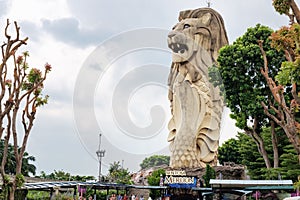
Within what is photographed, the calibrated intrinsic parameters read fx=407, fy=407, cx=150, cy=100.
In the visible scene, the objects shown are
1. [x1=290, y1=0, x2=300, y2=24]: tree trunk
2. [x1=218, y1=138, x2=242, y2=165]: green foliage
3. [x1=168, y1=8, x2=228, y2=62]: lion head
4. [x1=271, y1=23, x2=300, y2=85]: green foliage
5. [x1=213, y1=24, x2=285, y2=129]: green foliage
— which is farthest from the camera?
[x1=168, y1=8, x2=228, y2=62]: lion head

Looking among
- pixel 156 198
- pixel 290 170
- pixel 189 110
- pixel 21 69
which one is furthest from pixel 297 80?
pixel 189 110

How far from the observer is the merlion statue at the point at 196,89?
3541 centimetres

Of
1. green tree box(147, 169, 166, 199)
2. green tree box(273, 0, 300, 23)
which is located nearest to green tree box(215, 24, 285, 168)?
green tree box(273, 0, 300, 23)

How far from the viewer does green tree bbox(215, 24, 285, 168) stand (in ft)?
66.7

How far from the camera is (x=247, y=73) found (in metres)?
20.9

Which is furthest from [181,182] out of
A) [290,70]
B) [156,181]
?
[290,70]

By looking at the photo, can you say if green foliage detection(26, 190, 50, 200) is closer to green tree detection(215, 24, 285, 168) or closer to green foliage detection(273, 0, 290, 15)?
green tree detection(215, 24, 285, 168)

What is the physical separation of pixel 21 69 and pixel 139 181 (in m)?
27.2

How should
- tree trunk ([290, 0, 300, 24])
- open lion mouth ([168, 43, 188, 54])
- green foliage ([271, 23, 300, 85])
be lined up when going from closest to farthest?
green foliage ([271, 23, 300, 85]) < tree trunk ([290, 0, 300, 24]) < open lion mouth ([168, 43, 188, 54])

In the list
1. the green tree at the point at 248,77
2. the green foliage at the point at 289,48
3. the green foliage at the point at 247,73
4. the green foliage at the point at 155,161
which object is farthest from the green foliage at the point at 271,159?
the green foliage at the point at 155,161

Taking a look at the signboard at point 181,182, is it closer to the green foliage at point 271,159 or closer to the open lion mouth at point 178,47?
the green foliage at point 271,159

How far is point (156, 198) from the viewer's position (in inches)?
1207

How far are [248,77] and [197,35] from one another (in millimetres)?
17264

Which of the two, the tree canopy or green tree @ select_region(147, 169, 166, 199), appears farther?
the tree canopy
